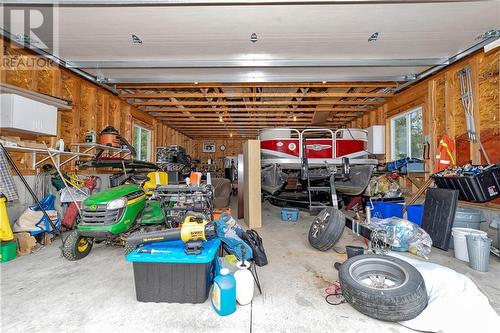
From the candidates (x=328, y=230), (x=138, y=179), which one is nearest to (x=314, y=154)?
(x=328, y=230)

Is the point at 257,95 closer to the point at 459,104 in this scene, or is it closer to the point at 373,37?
the point at 373,37

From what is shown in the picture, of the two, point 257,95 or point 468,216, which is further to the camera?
point 257,95

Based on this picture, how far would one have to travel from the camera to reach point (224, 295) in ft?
5.69

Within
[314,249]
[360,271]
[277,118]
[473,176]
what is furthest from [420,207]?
[277,118]

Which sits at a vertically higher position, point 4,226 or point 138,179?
point 138,179

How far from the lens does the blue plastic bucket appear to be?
3.73 meters

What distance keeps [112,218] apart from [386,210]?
4432 mm

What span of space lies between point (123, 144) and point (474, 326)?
5933 millimetres

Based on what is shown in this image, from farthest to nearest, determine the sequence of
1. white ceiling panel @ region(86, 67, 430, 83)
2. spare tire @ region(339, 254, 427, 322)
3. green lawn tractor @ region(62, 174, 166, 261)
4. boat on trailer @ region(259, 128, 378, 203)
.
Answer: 1. boat on trailer @ region(259, 128, 378, 203)
2. white ceiling panel @ region(86, 67, 430, 83)
3. green lawn tractor @ region(62, 174, 166, 261)
4. spare tire @ region(339, 254, 427, 322)

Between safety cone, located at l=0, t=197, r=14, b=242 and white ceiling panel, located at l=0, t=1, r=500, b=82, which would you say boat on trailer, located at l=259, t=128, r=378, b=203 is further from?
safety cone, located at l=0, t=197, r=14, b=242

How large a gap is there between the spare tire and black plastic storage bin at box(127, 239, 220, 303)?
1145mm

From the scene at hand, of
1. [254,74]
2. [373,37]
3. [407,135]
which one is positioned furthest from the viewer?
[407,135]

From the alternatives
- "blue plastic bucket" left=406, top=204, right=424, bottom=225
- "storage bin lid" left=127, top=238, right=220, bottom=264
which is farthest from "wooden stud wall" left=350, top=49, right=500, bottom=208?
"storage bin lid" left=127, top=238, right=220, bottom=264

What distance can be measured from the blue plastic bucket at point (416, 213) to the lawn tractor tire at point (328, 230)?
1677 millimetres
